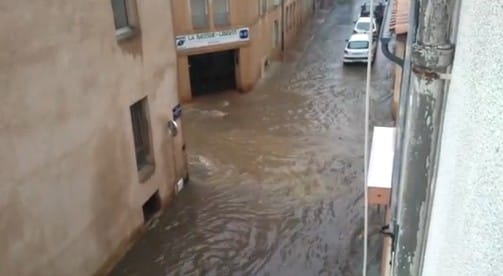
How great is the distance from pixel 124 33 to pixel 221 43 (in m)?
10.6

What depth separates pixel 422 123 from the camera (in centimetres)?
250

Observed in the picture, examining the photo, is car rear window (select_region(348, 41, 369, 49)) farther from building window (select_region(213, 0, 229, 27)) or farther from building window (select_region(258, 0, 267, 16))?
building window (select_region(213, 0, 229, 27))

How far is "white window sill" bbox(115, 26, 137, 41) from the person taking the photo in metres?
10.3

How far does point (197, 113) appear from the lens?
1994cm

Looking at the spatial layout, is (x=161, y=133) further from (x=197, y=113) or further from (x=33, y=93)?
(x=197, y=113)

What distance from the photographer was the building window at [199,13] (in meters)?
19.9

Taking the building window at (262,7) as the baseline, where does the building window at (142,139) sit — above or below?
below

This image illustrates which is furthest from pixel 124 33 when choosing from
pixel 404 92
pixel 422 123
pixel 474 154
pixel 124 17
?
pixel 474 154

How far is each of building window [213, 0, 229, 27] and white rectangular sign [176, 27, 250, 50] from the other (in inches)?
14.6

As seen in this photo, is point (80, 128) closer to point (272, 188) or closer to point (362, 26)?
point (272, 188)

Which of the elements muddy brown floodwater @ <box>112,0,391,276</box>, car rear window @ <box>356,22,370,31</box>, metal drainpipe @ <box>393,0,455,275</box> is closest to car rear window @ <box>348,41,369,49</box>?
muddy brown floodwater @ <box>112,0,391,276</box>

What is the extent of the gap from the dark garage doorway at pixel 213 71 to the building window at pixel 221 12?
2150 mm

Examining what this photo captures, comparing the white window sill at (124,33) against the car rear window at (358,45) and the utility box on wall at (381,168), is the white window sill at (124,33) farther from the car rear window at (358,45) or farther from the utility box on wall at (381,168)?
the car rear window at (358,45)

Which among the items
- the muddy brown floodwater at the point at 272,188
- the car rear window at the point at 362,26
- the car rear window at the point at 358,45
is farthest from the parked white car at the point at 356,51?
the car rear window at the point at 362,26
